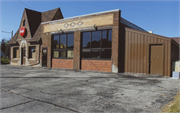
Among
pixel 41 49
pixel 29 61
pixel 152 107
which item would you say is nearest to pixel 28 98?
pixel 152 107

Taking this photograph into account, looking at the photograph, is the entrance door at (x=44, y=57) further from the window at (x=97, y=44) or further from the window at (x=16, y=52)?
the window at (x=16, y=52)

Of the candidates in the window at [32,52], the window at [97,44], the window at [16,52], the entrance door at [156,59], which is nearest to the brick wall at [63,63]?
the window at [97,44]

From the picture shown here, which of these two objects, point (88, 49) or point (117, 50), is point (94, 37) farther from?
point (117, 50)

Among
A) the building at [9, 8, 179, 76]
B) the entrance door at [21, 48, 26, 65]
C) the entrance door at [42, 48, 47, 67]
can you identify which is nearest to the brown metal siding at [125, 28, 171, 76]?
the building at [9, 8, 179, 76]

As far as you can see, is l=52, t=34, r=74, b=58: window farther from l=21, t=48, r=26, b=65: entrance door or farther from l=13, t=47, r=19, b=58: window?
l=13, t=47, r=19, b=58: window

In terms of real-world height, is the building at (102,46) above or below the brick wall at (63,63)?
above

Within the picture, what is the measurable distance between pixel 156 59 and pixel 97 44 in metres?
5.28

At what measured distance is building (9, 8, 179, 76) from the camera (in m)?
10.5

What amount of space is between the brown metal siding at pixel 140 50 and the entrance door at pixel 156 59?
28 cm

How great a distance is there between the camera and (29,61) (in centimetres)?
1969

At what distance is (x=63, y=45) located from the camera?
1552cm

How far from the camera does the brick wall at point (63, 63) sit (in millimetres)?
14812

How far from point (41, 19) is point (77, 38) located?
11.2 meters

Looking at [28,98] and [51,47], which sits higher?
[51,47]
